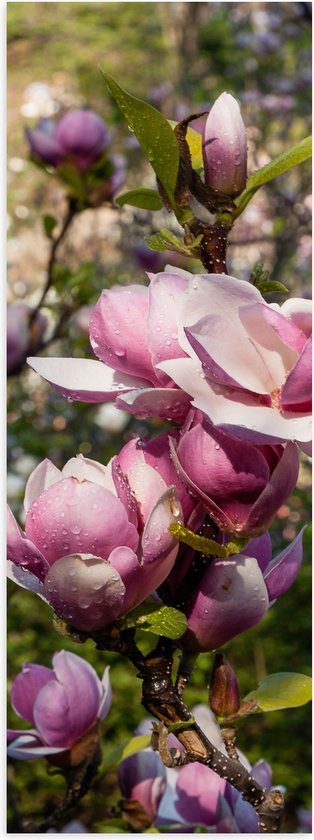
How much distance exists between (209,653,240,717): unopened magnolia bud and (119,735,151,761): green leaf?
0.80 feet

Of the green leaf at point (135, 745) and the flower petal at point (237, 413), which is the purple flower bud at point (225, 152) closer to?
the flower petal at point (237, 413)

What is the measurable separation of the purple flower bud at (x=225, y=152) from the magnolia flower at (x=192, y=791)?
11.7 inches

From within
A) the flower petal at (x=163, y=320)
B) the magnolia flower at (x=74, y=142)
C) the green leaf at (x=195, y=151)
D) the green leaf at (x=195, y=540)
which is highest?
the green leaf at (x=195, y=151)

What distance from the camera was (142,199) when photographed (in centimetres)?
55

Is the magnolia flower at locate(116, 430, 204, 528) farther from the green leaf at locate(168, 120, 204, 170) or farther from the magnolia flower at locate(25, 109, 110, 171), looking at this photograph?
the magnolia flower at locate(25, 109, 110, 171)

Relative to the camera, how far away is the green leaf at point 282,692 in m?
0.52

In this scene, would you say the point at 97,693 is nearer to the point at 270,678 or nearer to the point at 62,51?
the point at 270,678

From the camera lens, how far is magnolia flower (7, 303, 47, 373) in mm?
1523

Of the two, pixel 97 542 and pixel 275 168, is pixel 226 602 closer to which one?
pixel 97 542

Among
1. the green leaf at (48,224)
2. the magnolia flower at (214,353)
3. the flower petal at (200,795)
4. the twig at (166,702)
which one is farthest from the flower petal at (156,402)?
the green leaf at (48,224)

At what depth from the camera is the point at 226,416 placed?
15.3 inches

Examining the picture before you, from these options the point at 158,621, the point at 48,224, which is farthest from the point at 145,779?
the point at 48,224

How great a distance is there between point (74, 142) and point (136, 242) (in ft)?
5.45

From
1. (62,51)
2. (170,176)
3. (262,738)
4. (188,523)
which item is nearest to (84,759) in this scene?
(188,523)
